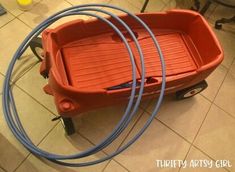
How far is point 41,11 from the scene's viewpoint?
1.31m

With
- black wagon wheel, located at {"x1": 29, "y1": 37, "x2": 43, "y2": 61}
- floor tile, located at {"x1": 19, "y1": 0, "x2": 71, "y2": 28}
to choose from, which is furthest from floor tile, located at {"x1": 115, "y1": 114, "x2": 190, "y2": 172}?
floor tile, located at {"x1": 19, "y1": 0, "x2": 71, "y2": 28}

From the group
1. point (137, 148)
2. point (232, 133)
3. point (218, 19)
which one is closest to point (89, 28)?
point (137, 148)

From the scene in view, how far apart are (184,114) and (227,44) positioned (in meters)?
0.54

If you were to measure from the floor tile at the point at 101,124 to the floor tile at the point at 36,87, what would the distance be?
0.13 meters

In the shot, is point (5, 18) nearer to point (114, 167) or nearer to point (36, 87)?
point (36, 87)

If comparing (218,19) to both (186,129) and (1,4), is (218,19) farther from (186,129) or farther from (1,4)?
(1,4)

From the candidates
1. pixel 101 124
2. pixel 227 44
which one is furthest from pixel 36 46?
pixel 227 44

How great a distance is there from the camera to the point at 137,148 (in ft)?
3.45

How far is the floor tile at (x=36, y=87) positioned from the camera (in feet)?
3.54

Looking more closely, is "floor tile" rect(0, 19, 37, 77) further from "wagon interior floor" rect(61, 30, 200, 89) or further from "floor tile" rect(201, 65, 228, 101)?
"floor tile" rect(201, 65, 228, 101)

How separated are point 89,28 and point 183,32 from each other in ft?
1.39

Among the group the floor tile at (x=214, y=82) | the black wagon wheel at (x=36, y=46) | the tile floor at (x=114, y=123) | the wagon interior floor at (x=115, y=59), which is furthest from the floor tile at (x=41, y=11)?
the floor tile at (x=214, y=82)

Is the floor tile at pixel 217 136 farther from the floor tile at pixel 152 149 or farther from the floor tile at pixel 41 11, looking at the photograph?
the floor tile at pixel 41 11

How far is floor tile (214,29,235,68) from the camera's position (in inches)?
53.8
